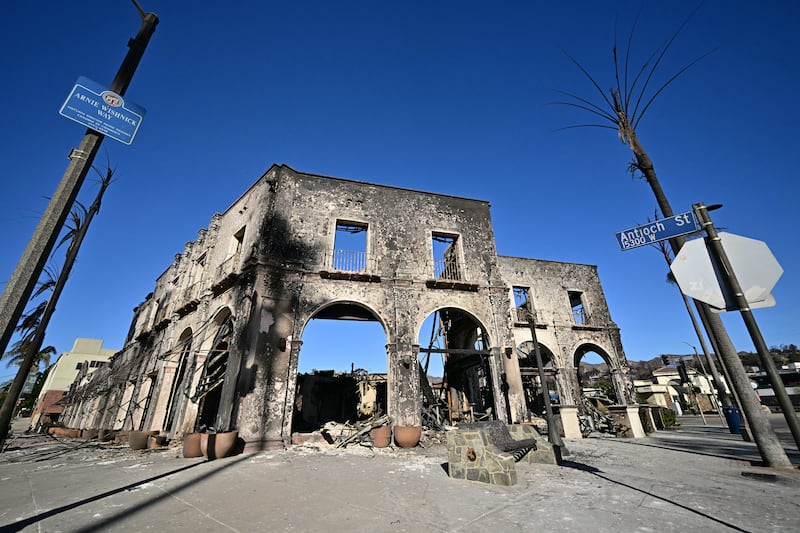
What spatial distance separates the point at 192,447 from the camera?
8375 mm

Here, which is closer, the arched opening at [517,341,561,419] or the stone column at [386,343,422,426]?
the stone column at [386,343,422,426]

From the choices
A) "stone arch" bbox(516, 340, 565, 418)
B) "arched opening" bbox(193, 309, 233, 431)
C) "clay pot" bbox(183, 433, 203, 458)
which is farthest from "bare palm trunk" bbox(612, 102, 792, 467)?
"arched opening" bbox(193, 309, 233, 431)

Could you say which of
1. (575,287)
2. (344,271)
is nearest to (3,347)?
(344,271)

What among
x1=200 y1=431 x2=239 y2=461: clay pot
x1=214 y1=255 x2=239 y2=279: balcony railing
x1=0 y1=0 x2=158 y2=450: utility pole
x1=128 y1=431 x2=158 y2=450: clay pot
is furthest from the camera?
x1=214 y1=255 x2=239 y2=279: balcony railing

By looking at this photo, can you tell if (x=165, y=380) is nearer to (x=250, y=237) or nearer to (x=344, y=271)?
(x=250, y=237)

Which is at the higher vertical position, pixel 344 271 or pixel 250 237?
pixel 250 237

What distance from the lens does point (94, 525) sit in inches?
139

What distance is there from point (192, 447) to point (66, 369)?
5334cm

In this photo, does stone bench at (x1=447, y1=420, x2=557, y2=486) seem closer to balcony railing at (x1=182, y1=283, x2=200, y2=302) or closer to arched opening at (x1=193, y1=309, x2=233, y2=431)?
arched opening at (x1=193, y1=309, x2=233, y2=431)

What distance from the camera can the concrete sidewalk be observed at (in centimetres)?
347

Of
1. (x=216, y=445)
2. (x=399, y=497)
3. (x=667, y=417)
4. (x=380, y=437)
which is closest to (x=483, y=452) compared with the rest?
(x=399, y=497)

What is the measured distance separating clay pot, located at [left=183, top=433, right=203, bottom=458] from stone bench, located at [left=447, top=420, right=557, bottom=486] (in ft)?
21.9

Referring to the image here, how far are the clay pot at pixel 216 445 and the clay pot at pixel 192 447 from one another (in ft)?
0.44

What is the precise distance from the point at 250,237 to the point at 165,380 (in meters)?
7.14
